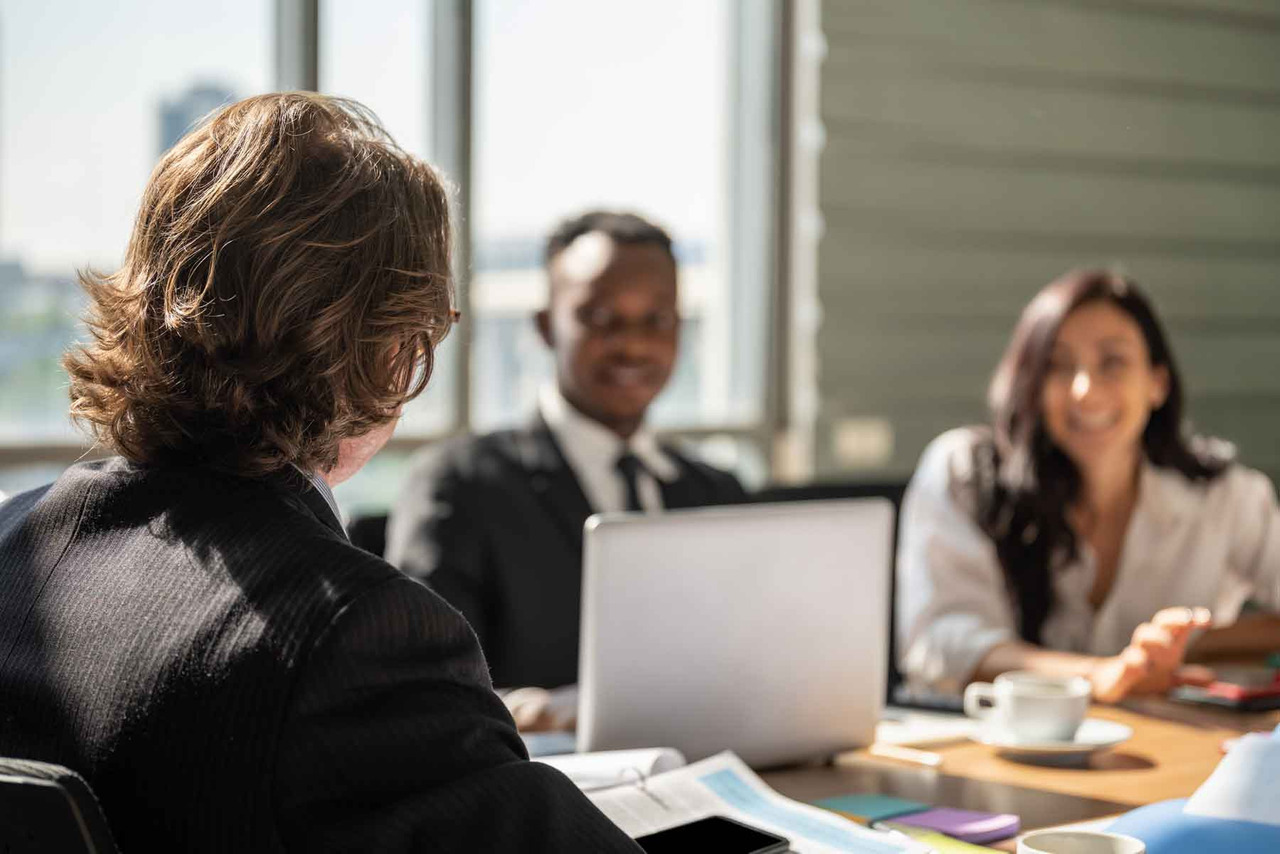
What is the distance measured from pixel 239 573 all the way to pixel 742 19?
3.50 m

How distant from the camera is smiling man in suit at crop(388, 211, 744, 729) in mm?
2418

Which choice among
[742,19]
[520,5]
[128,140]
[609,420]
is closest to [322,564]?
[609,420]

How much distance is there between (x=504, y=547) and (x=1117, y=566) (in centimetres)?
110

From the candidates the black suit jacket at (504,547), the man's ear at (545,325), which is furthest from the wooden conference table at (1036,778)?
the man's ear at (545,325)

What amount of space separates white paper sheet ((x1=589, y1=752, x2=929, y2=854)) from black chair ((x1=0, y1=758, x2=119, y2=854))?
55 cm

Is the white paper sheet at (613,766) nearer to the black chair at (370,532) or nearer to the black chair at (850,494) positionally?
the black chair at (370,532)

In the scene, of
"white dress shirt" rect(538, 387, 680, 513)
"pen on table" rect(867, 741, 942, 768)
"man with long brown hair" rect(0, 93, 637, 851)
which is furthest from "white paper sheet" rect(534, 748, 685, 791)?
"white dress shirt" rect(538, 387, 680, 513)

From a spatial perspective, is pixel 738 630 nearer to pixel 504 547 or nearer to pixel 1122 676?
pixel 1122 676

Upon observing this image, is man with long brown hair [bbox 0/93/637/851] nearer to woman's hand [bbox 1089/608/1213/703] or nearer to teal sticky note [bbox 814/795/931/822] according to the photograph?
teal sticky note [bbox 814/795/931/822]

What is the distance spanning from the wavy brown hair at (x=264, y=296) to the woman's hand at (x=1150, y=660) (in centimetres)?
130

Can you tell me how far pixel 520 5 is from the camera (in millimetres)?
3723

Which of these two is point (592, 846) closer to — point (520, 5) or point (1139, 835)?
point (1139, 835)

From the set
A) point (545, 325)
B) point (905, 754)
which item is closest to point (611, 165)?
point (545, 325)

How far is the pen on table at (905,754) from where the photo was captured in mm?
1634
